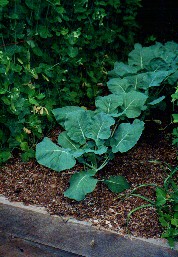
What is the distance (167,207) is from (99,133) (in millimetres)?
768

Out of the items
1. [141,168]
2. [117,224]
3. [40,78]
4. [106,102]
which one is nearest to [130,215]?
[117,224]

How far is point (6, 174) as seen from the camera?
3.40 m

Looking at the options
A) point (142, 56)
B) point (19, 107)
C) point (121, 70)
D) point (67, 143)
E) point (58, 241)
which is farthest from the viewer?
point (142, 56)

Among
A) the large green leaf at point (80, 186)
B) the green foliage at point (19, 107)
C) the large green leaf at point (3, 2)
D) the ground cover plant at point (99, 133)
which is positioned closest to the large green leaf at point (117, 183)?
the ground cover plant at point (99, 133)

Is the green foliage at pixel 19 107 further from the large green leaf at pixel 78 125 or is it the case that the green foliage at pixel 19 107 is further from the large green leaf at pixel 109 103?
the large green leaf at pixel 109 103

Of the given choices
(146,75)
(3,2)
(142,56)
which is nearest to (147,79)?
(146,75)

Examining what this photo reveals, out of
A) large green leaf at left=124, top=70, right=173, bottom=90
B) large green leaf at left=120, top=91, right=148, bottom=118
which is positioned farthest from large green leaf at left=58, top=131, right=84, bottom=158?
large green leaf at left=124, top=70, right=173, bottom=90

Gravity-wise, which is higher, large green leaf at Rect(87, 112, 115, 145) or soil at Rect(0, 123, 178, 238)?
large green leaf at Rect(87, 112, 115, 145)

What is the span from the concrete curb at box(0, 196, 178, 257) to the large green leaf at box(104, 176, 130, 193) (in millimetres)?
385

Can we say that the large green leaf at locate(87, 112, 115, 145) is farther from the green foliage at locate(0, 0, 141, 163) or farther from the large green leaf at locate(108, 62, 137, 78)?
the large green leaf at locate(108, 62, 137, 78)

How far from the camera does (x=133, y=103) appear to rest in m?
3.38

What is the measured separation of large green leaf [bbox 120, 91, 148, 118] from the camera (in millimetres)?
3359

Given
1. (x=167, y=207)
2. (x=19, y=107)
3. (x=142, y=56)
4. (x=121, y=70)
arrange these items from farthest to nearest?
(x=142, y=56)
(x=121, y=70)
(x=19, y=107)
(x=167, y=207)

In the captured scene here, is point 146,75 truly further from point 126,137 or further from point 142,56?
point 126,137
